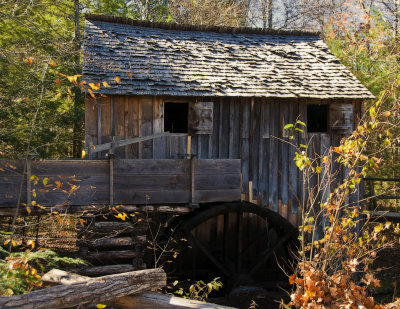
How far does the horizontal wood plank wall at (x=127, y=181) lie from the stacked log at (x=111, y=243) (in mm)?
400

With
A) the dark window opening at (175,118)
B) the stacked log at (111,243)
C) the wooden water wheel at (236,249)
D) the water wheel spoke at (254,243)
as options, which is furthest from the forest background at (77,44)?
the water wheel spoke at (254,243)

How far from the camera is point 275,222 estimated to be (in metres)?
9.35

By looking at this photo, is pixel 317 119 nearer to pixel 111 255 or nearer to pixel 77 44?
pixel 111 255

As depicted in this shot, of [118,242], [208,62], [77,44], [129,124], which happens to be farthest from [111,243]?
[77,44]

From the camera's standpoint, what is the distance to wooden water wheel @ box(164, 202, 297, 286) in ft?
31.9

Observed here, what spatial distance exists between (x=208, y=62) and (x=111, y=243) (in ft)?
16.1

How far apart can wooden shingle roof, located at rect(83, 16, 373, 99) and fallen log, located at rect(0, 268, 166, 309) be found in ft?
16.7

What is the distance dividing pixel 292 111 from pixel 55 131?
6541mm

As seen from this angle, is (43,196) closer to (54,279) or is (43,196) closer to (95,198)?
(95,198)

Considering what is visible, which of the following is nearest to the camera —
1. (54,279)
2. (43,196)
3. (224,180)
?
(54,279)

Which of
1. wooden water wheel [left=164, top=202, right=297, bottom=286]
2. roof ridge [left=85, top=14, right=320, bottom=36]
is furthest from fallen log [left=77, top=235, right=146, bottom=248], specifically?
roof ridge [left=85, top=14, right=320, bottom=36]

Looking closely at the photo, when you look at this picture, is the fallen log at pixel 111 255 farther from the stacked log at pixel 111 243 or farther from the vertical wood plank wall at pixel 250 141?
the vertical wood plank wall at pixel 250 141

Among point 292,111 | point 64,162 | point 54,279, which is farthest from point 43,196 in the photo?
point 292,111

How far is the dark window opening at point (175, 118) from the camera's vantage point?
446 inches
